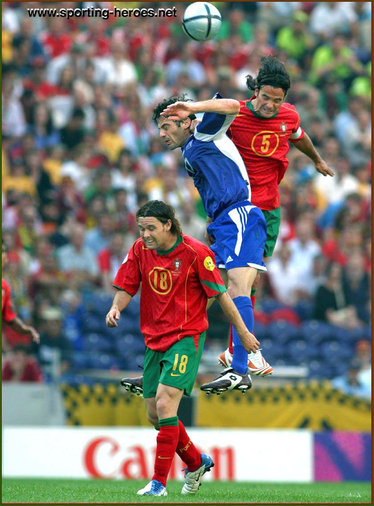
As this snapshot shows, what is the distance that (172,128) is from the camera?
9.48 m

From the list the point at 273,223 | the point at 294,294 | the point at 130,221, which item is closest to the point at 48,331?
the point at 130,221

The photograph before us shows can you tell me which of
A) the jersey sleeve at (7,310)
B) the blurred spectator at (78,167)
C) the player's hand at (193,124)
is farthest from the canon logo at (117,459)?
the player's hand at (193,124)

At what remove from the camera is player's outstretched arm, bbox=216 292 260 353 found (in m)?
8.90

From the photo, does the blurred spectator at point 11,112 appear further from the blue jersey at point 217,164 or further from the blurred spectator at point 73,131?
the blue jersey at point 217,164

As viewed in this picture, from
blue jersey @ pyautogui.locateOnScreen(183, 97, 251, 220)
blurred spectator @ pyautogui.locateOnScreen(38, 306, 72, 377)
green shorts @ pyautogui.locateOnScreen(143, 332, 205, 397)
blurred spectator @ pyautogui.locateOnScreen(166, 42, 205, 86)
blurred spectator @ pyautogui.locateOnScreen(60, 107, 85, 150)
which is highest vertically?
blurred spectator @ pyautogui.locateOnScreen(166, 42, 205, 86)

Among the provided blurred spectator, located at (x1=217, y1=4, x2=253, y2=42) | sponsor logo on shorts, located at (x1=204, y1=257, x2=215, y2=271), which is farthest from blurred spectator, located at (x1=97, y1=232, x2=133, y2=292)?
sponsor logo on shorts, located at (x1=204, y1=257, x2=215, y2=271)

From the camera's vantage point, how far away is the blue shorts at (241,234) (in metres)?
9.51

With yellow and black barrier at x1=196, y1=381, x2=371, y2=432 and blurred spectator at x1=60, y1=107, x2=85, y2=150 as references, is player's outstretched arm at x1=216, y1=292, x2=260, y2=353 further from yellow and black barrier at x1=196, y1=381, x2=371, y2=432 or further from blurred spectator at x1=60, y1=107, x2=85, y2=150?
blurred spectator at x1=60, y1=107, x2=85, y2=150

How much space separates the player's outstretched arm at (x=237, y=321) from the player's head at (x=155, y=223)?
0.69 meters

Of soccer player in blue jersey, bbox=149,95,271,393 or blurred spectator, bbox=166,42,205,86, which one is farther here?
blurred spectator, bbox=166,42,205,86

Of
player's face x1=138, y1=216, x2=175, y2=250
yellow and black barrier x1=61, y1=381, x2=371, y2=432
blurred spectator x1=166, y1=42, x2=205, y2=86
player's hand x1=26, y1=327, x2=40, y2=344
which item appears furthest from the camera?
blurred spectator x1=166, y1=42, x2=205, y2=86

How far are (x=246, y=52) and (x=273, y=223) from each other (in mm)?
11679

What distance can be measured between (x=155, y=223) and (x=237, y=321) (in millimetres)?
1074

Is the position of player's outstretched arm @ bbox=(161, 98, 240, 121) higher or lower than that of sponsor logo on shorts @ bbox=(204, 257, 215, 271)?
higher
